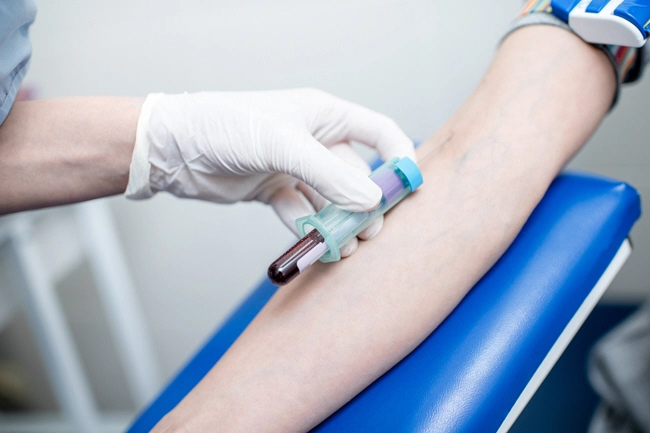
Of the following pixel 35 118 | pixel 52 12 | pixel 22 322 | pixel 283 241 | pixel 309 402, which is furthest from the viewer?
pixel 22 322

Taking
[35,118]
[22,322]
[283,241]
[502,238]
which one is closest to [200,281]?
[283,241]

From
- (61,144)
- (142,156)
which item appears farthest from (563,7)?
(61,144)

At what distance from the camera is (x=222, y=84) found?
142 cm

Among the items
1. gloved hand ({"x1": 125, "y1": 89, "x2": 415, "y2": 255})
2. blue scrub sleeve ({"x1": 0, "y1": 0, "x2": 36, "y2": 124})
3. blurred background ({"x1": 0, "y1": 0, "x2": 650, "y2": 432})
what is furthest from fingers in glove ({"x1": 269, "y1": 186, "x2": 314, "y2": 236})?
blurred background ({"x1": 0, "y1": 0, "x2": 650, "y2": 432})

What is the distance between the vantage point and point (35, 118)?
0.76 m

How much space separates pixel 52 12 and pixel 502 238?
145cm

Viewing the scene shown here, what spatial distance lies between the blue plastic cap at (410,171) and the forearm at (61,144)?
0.41 meters

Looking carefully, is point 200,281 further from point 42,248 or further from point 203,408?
point 203,408

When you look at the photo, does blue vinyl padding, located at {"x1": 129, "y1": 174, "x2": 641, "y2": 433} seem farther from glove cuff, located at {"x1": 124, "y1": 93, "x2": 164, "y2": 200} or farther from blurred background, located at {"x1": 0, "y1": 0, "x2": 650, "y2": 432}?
blurred background, located at {"x1": 0, "y1": 0, "x2": 650, "y2": 432}

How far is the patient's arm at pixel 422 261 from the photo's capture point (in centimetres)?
61

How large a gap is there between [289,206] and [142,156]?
25cm

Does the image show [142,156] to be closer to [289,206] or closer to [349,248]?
[289,206]

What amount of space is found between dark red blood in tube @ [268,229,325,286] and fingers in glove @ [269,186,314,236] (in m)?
0.23

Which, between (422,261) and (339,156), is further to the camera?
(339,156)
